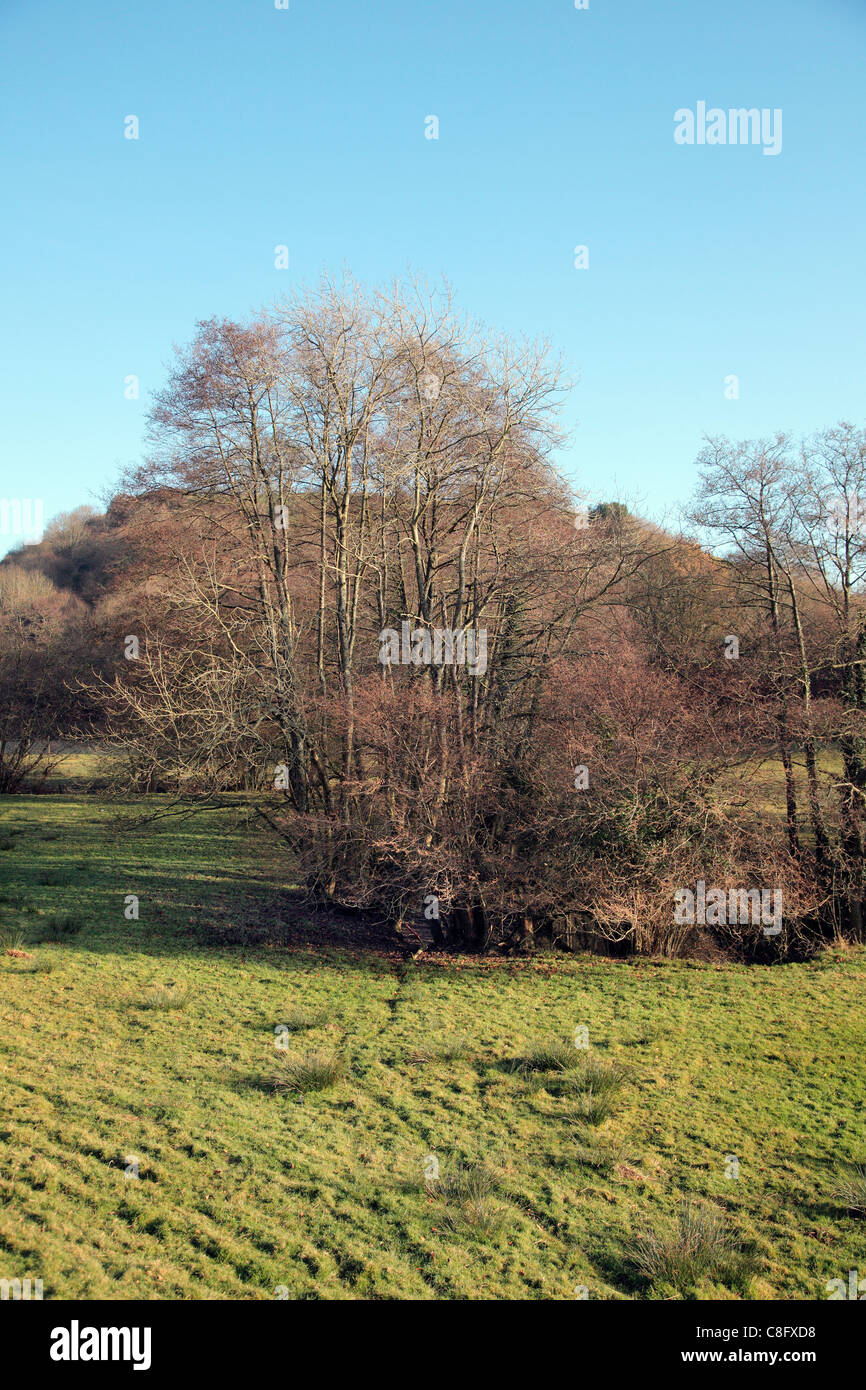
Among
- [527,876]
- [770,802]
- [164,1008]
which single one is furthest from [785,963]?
[164,1008]

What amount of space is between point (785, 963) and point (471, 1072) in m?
8.99

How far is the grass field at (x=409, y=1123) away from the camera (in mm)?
5535

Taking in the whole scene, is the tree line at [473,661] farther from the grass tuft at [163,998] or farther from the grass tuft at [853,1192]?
the grass tuft at [853,1192]

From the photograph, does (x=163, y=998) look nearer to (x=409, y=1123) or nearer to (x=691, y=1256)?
(x=409, y=1123)

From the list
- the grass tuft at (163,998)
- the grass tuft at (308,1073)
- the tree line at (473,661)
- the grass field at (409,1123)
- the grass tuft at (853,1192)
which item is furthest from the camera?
the tree line at (473,661)

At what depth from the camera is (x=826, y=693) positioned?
17922 mm

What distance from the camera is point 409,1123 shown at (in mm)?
7883

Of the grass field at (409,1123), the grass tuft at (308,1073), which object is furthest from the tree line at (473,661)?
the grass tuft at (308,1073)

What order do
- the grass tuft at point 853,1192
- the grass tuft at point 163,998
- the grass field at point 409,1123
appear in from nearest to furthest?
the grass field at point 409,1123
the grass tuft at point 853,1192
the grass tuft at point 163,998

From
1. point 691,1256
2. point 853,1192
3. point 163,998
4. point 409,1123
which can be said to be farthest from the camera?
point 163,998

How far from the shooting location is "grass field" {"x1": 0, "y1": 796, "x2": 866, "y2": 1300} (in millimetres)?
5535

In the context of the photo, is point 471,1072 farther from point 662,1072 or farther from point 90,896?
point 90,896

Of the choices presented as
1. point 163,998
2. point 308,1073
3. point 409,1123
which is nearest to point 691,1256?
point 409,1123

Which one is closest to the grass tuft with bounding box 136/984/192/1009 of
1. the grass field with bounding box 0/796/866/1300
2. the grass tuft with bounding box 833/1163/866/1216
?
the grass field with bounding box 0/796/866/1300
